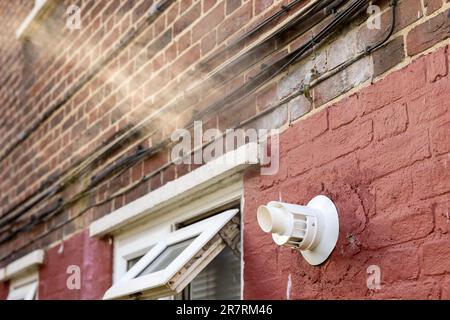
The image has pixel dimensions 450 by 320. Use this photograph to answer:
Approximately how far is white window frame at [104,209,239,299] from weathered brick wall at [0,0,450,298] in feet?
0.73

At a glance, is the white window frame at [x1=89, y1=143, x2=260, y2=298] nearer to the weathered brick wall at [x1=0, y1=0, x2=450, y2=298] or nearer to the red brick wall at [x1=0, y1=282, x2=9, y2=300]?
the weathered brick wall at [x1=0, y1=0, x2=450, y2=298]

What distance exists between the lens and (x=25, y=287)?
5.82 metres

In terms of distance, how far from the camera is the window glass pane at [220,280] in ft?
15.8

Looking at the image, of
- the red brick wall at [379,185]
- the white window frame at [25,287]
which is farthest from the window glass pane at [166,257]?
the white window frame at [25,287]

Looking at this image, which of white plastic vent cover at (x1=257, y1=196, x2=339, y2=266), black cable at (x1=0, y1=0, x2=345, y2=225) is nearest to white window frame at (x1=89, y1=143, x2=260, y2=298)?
black cable at (x1=0, y1=0, x2=345, y2=225)

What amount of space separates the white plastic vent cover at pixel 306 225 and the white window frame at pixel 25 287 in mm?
3149

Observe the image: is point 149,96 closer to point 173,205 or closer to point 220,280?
point 173,205

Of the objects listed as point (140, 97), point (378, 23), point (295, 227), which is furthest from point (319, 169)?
point (140, 97)

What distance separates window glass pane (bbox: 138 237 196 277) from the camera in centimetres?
359

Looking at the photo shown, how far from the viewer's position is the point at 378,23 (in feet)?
9.25

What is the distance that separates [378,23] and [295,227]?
799 mm

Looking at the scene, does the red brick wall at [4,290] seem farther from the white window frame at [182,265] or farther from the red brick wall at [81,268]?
the white window frame at [182,265]

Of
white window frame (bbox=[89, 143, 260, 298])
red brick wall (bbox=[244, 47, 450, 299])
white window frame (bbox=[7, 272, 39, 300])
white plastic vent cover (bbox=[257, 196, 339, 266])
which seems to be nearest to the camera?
red brick wall (bbox=[244, 47, 450, 299])
